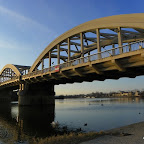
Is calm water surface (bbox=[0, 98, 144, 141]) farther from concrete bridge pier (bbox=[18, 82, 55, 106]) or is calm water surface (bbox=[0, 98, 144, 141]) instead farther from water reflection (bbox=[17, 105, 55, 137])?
concrete bridge pier (bbox=[18, 82, 55, 106])

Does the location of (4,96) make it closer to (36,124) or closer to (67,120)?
(67,120)

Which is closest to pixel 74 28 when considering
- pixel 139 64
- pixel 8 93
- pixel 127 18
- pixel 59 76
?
pixel 59 76

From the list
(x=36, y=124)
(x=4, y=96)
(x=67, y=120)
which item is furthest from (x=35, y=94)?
(x=4, y=96)

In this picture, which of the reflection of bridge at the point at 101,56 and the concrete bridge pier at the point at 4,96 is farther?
the concrete bridge pier at the point at 4,96

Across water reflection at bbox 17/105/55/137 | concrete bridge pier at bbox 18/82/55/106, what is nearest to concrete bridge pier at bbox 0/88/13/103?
concrete bridge pier at bbox 18/82/55/106

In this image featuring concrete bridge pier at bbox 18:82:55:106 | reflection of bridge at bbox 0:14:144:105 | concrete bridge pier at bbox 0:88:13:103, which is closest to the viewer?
reflection of bridge at bbox 0:14:144:105

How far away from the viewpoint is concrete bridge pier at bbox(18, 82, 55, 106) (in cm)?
4963

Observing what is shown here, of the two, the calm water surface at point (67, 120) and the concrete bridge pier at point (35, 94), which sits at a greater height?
the concrete bridge pier at point (35, 94)

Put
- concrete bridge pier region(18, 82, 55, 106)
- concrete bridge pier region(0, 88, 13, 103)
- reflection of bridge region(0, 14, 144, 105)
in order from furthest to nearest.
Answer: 1. concrete bridge pier region(0, 88, 13, 103)
2. concrete bridge pier region(18, 82, 55, 106)
3. reflection of bridge region(0, 14, 144, 105)

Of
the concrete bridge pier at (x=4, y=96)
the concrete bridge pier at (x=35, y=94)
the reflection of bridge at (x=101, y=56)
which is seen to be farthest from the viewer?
the concrete bridge pier at (x=4, y=96)

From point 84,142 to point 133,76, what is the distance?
1752cm

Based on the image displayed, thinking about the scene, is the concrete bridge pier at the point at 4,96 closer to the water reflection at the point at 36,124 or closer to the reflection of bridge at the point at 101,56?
the reflection of bridge at the point at 101,56

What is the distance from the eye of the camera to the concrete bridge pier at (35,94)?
4963cm

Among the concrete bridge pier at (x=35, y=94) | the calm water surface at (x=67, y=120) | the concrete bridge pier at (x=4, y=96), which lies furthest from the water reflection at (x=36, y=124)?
the concrete bridge pier at (x=4, y=96)
